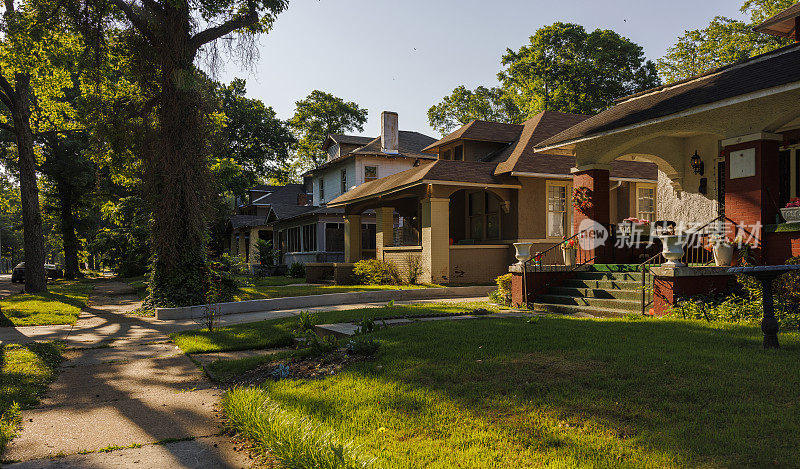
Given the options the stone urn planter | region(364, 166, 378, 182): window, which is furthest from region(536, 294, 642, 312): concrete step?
region(364, 166, 378, 182): window

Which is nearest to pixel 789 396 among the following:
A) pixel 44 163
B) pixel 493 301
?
pixel 493 301

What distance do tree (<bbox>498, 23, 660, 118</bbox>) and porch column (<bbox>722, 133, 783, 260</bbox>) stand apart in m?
31.1

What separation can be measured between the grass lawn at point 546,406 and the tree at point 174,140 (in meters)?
10.4

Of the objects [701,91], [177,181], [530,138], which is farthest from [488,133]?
[177,181]

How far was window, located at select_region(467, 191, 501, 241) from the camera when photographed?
20.5m

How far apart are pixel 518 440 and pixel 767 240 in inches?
345

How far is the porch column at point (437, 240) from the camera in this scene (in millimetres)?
18266

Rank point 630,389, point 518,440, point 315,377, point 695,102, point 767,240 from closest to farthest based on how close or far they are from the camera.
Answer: point 518,440
point 630,389
point 315,377
point 767,240
point 695,102

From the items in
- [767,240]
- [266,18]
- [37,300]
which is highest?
[266,18]

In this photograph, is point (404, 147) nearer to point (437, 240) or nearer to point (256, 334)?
point (437, 240)

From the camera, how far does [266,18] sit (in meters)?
17.4

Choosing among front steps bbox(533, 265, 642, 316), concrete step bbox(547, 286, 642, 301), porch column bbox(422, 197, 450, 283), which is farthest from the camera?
porch column bbox(422, 197, 450, 283)

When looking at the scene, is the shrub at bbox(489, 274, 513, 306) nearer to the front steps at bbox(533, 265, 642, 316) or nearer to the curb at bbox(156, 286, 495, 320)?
the front steps at bbox(533, 265, 642, 316)

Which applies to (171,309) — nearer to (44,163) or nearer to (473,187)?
(473,187)
